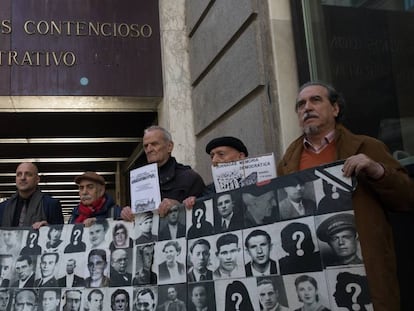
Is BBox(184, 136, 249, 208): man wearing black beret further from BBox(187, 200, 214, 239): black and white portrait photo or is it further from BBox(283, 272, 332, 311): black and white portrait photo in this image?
BBox(283, 272, 332, 311): black and white portrait photo

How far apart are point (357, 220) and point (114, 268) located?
1815 millimetres

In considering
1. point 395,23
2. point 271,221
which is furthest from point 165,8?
point 271,221

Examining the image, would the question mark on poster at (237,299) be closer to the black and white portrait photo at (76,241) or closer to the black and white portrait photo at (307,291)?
the black and white portrait photo at (307,291)

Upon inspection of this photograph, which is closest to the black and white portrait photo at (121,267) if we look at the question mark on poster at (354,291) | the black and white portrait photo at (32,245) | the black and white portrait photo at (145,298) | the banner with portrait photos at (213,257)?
the banner with portrait photos at (213,257)

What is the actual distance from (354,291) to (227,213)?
35.4 inches

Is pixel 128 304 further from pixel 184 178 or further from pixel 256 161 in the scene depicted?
pixel 256 161

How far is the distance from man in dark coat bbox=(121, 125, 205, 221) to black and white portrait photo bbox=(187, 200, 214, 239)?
1.19 ft

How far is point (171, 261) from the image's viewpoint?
3.23 meters

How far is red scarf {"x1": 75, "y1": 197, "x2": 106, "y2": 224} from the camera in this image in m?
4.05

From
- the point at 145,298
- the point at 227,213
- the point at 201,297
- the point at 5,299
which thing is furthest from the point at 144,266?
the point at 5,299

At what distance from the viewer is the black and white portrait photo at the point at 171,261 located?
317 cm

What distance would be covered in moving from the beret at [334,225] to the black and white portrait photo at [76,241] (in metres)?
1.92

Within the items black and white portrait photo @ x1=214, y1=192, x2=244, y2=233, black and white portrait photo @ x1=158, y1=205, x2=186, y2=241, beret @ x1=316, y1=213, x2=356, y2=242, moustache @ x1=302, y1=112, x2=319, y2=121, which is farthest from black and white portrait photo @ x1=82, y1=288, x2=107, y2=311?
moustache @ x1=302, y1=112, x2=319, y2=121

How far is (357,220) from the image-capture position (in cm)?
246
